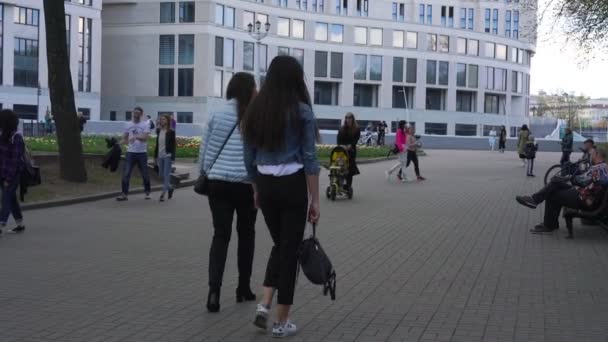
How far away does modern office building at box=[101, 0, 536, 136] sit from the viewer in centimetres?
7788

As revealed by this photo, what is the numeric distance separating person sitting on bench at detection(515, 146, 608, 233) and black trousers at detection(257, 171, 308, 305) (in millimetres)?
6788

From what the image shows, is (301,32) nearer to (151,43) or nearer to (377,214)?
(151,43)

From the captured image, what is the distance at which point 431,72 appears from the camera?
91.1 m

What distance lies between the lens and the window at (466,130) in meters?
94.0

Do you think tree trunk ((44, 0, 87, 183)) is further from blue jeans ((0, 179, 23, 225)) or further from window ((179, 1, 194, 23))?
window ((179, 1, 194, 23))

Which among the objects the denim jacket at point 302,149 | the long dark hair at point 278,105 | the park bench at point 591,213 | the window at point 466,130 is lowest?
the park bench at point 591,213

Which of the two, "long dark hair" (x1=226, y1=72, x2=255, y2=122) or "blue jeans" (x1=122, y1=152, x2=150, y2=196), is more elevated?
"long dark hair" (x1=226, y1=72, x2=255, y2=122)

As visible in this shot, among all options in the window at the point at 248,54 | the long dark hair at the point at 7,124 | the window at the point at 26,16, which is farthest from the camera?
the window at the point at 248,54

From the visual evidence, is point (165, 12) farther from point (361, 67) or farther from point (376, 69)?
point (376, 69)

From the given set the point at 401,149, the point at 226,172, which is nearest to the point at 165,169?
the point at 401,149

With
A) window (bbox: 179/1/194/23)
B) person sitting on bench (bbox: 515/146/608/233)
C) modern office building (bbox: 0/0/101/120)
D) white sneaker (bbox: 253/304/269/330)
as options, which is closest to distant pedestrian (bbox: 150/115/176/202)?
person sitting on bench (bbox: 515/146/608/233)

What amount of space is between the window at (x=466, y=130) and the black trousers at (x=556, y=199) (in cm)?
8356

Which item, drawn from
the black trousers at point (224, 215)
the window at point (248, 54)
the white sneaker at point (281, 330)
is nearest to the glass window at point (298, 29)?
the window at point (248, 54)

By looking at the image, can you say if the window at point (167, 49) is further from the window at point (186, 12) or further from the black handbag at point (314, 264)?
the black handbag at point (314, 264)
